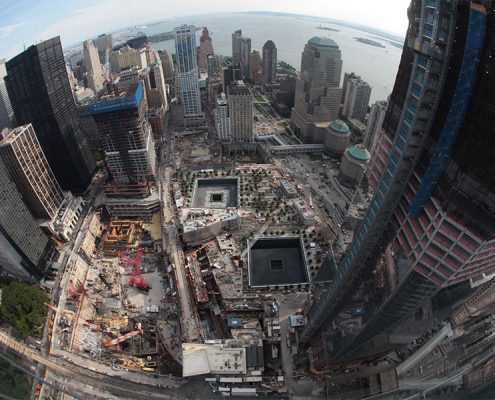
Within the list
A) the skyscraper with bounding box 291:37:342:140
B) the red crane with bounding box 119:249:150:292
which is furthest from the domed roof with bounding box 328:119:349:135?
the red crane with bounding box 119:249:150:292

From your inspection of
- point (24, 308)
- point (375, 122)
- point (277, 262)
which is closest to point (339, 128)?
point (375, 122)

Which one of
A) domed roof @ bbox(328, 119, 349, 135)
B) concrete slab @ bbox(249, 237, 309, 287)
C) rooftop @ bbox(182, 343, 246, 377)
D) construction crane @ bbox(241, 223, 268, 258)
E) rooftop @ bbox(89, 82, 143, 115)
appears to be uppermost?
rooftop @ bbox(89, 82, 143, 115)

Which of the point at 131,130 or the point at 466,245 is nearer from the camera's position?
the point at 466,245

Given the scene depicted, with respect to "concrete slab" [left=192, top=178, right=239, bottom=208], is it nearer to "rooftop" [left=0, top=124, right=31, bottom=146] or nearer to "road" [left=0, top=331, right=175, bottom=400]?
"rooftop" [left=0, top=124, right=31, bottom=146]

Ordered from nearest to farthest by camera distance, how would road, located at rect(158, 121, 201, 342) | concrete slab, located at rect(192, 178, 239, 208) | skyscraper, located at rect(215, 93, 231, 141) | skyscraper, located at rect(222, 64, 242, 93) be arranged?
road, located at rect(158, 121, 201, 342) → concrete slab, located at rect(192, 178, 239, 208) → skyscraper, located at rect(215, 93, 231, 141) → skyscraper, located at rect(222, 64, 242, 93)

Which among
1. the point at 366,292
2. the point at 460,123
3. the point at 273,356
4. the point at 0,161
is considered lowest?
the point at 273,356

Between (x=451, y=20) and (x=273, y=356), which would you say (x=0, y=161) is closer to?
(x=273, y=356)

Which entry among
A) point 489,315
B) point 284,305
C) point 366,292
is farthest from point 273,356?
point 489,315
